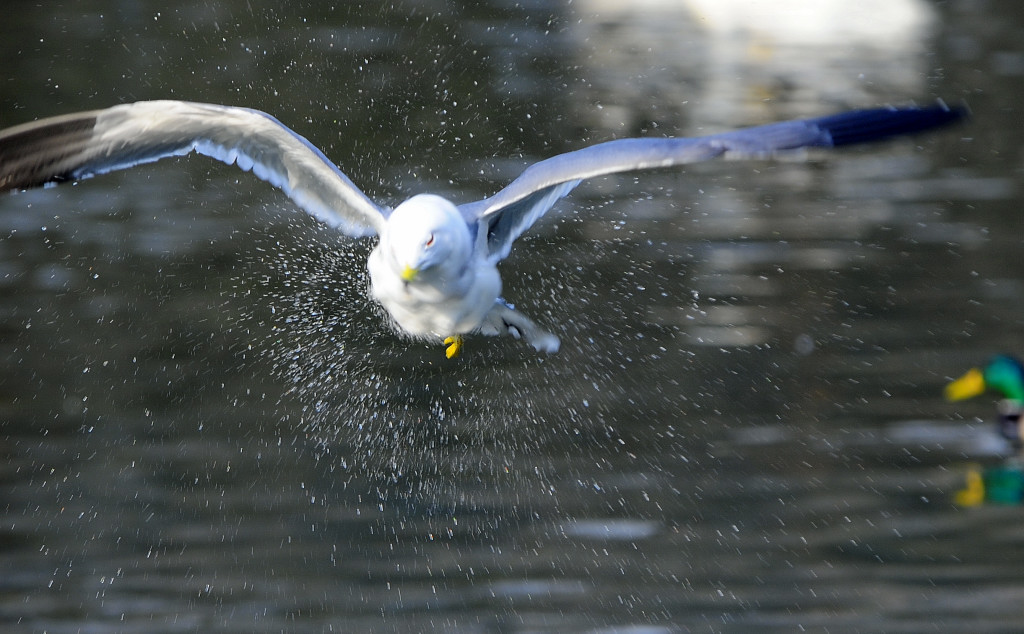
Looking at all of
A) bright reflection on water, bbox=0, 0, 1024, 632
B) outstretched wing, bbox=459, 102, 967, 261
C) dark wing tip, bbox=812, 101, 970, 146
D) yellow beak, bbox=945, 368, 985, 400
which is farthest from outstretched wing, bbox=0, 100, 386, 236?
yellow beak, bbox=945, 368, 985, 400

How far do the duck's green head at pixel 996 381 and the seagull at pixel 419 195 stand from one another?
1.43 m

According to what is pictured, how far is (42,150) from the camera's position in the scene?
16.3 ft

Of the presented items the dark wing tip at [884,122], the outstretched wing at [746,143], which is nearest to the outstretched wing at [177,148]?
the outstretched wing at [746,143]

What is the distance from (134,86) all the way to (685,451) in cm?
545

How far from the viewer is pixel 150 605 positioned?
16.3 ft

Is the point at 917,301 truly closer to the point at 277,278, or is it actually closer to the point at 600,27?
the point at 277,278

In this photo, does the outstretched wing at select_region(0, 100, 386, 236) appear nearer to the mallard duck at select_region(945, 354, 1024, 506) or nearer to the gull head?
the gull head

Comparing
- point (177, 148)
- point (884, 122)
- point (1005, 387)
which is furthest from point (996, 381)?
point (177, 148)

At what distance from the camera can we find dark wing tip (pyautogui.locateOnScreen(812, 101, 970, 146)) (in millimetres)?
4570

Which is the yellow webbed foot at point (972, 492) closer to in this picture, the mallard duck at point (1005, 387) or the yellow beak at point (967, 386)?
the mallard duck at point (1005, 387)

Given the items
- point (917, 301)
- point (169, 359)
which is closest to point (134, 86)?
point (169, 359)

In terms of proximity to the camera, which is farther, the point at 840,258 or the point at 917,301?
the point at 840,258

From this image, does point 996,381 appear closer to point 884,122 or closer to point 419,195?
point 884,122

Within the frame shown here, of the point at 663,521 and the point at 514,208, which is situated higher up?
the point at 514,208
